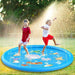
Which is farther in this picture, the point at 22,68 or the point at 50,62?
the point at 50,62


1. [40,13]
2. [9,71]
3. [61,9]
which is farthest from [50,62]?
[40,13]

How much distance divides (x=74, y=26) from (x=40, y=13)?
161 inches

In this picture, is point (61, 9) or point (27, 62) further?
point (61, 9)

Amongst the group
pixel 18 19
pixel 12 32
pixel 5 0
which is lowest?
pixel 12 32

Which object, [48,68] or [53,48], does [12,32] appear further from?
[48,68]

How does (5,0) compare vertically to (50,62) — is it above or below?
above

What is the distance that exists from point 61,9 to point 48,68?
11.4 m

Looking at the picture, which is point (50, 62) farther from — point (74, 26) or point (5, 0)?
point (5, 0)

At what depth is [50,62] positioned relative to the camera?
18.1 ft

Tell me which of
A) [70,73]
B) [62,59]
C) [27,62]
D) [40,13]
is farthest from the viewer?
[40,13]

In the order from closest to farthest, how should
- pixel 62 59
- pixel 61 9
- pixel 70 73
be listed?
pixel 70 73 → pixel 62 59 → pixel 61 9

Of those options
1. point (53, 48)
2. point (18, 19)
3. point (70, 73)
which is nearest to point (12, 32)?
point (18, 19)

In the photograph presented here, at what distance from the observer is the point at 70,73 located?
4.56 meters

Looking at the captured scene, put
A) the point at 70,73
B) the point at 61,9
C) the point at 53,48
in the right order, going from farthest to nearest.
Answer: the point at 61,9, the point at 53,48, the point at 70,73
